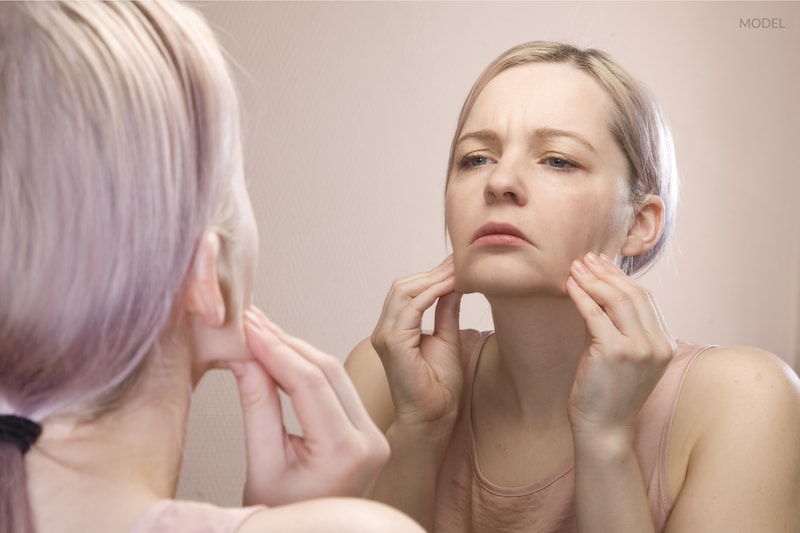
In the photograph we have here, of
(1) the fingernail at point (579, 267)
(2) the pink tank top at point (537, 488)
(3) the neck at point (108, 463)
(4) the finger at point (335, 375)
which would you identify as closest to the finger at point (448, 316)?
(2) the pink tank top at point (537, 488)

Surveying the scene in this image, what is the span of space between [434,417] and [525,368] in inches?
5.2

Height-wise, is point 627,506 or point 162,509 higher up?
point 162,509

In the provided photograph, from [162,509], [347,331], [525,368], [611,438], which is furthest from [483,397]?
[162,509]

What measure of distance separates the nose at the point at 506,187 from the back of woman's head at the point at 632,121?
153 millimetres

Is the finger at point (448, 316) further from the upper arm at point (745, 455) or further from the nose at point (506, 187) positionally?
the upper arm at point (745, 455)

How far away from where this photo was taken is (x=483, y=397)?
1307mm

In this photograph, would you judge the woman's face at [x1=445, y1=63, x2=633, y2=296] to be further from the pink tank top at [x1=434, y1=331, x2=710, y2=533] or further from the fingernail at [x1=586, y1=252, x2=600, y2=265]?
the pink tank top at [x1=434, y1=331, x2=710, y2=533]

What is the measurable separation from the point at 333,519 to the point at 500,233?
0.56 m

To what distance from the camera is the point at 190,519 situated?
2.08 ft

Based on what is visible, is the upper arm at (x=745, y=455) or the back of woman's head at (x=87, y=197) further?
the upper arm at (x=745, y=455)

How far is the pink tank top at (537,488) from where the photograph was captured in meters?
1.11

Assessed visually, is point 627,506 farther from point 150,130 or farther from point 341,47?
point 341,47

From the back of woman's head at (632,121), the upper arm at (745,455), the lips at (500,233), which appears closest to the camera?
the upper arm at (745,455)

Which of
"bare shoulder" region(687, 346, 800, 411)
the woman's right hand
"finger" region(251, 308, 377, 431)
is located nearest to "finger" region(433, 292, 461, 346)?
the woman's right hand
